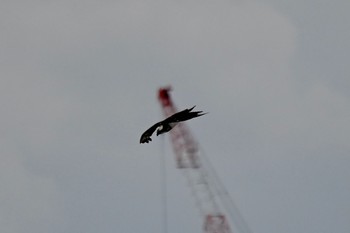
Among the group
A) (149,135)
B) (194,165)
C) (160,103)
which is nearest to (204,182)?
(194,165)

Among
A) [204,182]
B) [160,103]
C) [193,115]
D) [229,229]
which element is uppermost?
[160,103]

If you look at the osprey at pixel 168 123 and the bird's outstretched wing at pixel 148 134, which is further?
the bird's outstretched wing at pixel 148 134

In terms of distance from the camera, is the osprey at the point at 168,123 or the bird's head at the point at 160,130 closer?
the osprey at the point at 168,123

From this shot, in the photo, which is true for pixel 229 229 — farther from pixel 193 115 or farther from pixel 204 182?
pixel 193 115

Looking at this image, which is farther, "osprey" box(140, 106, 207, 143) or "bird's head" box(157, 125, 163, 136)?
"bird's head" box(157, 125, 163, 136)

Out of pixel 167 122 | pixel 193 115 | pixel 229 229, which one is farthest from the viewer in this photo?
pixel 229 229

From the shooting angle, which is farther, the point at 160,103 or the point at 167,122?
the point at 160,103

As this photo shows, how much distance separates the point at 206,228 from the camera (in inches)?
6929

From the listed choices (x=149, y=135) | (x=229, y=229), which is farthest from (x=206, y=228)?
(x=149, y=135)

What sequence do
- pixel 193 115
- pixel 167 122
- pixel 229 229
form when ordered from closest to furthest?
pixel 193 115
pixel 167 122
pixel 229 229

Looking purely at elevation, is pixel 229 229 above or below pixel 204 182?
below

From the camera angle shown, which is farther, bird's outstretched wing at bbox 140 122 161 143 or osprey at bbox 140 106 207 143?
bird's outstretched wing at bbox 140 122 161 143

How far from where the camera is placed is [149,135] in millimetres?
77125

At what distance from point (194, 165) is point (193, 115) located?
361 ft
